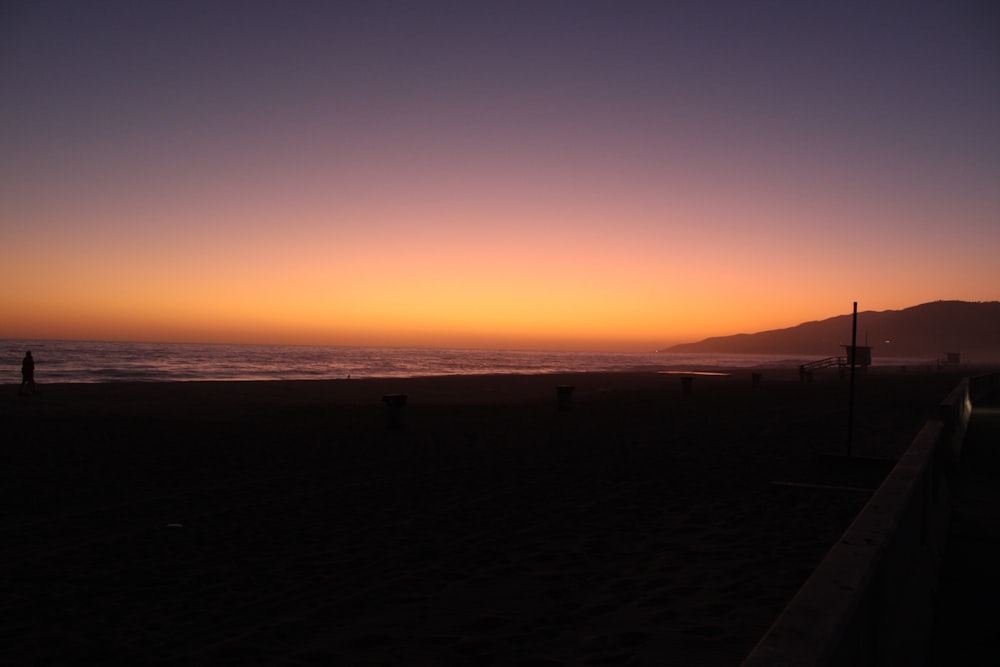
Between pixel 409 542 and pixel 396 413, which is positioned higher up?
pixel 396 413

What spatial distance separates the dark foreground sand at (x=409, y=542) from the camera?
432 centimetres

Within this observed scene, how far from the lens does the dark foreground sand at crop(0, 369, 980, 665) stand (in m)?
4.32

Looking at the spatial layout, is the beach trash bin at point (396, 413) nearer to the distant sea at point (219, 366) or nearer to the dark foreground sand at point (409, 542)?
the dark foreground sand at point (409, 542)

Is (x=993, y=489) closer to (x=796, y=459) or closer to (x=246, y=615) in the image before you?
(x=796, y=459)

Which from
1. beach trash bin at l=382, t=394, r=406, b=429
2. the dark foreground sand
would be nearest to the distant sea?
beach trash bin at l=382, t=394, r=406, b=429

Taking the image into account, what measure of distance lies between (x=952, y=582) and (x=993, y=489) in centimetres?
456

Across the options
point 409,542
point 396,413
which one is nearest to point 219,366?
point 396,413

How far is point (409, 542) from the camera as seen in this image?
21.8 ft

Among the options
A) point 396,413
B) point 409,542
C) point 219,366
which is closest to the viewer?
point 409,542

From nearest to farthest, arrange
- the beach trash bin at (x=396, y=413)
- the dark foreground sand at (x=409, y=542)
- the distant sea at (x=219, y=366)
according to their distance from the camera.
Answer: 1. the dark foreground sand at (x=409, y=542)
2. the beach trash bin at (x=396, y=413)
3. the distant sea at (x=219, y=366)

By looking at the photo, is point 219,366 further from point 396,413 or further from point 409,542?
point 409,542

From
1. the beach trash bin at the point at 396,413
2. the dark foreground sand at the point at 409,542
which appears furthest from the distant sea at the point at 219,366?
the dark foreground sand at the point at 409,542

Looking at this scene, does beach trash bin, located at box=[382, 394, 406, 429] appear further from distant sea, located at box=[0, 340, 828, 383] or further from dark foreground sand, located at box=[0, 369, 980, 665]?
distant sea, located at box=[0, 340, 828, 383]

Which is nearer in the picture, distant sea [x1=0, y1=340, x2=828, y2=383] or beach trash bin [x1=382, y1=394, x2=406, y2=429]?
beach trash bin [x1=382, y1=394, x2=406, y2=429]
